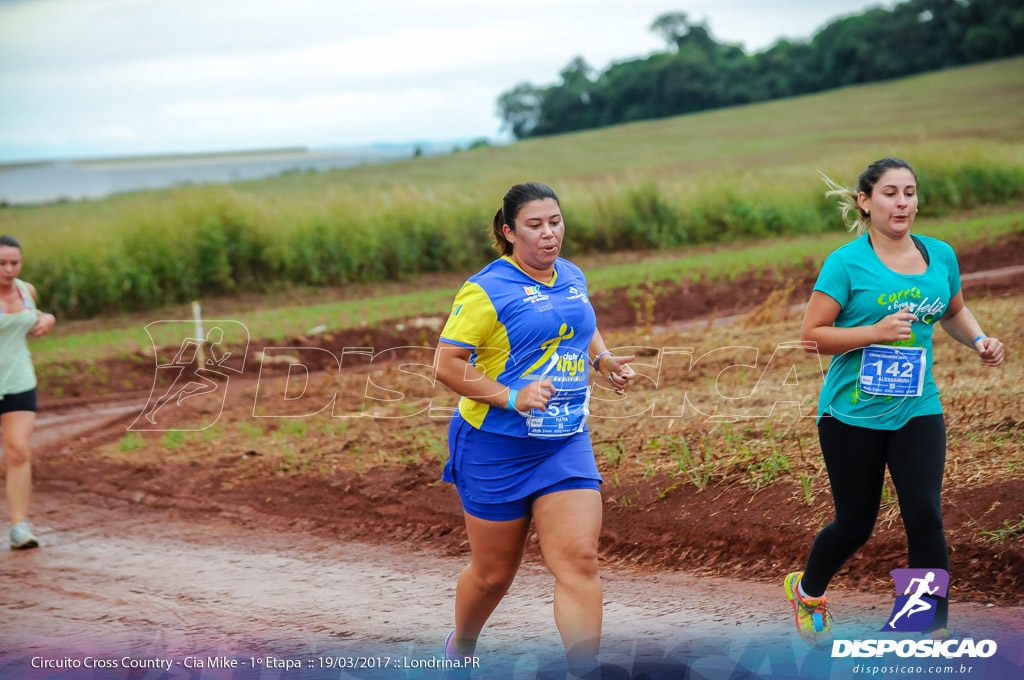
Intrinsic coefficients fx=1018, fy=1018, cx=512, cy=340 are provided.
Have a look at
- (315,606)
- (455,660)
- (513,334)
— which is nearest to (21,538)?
(315,606)

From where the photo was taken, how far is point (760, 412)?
7984 mm

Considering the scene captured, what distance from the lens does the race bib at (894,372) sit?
4.23 meters

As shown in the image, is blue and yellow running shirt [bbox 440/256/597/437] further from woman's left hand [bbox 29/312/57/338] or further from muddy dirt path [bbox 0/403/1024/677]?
woman's left hand [bbox 29/312/57/338]

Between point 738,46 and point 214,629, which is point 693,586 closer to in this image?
point 214,629

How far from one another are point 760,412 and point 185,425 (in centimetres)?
601

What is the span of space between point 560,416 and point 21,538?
507 centimetres

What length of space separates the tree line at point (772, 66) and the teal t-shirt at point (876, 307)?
70488 mm

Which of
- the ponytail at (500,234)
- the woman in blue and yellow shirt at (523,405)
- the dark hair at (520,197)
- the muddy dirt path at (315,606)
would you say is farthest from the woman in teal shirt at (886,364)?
the ponytail at (500,234)

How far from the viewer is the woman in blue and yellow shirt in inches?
158

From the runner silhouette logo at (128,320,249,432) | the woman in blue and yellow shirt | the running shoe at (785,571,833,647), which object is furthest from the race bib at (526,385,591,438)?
the runner silhouette logo at (128,320,249,432)

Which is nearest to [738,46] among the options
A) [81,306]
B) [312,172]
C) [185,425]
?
[312,172]

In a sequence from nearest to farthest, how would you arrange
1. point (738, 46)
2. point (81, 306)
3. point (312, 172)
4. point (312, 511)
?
point (312, 511), point (81, 306), point (312, 172), point (738, 46)

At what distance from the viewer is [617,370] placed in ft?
14.4

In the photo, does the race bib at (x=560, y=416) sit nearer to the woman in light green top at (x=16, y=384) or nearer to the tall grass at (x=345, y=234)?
A: the woman in light green top at (x=16, y=384)
